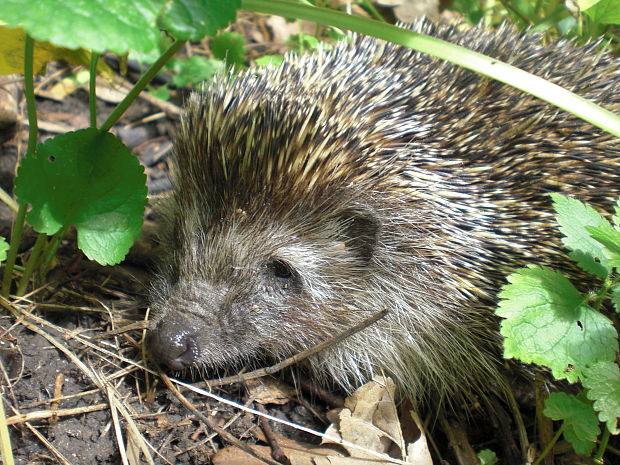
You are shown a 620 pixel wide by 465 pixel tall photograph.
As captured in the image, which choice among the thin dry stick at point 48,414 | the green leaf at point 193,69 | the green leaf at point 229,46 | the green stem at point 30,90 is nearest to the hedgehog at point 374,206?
the thin dry stick at point 48,414

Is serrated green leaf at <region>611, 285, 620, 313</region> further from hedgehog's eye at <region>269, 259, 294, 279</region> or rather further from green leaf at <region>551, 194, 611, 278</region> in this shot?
hedgehog's eye at <region>269, 259, 294, 279</region>

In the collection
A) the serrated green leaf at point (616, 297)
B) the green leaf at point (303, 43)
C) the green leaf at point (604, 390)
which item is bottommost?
the green leaf at point (604, 390)

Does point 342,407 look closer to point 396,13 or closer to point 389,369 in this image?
point 389,369

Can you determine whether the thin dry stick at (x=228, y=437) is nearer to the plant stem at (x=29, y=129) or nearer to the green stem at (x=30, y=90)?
the plant stem at (x=29, y=129)

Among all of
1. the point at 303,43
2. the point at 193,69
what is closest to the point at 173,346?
the point at 193,69

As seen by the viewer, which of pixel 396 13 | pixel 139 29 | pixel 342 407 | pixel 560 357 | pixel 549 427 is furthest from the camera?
pixel 396 13

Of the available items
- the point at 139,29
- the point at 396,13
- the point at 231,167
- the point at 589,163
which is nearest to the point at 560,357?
the point at 589,163
